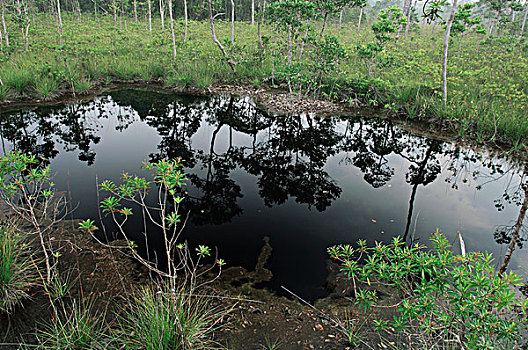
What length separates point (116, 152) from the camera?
6.20 m

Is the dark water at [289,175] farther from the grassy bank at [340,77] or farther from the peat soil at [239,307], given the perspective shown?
the grassy bank at [340,77]

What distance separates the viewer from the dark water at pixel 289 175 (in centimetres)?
396

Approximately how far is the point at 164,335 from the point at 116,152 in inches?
193

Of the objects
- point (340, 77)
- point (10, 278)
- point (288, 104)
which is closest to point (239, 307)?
point (10, 278)

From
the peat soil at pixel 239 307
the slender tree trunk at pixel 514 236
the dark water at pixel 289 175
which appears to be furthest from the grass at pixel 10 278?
the slender tree trunk at pixel 514 236

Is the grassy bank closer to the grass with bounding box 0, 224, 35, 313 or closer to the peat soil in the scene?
the peat soil

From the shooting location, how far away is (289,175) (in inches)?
217

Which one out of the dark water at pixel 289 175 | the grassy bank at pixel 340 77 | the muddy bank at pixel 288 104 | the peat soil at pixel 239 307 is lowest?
the peat soil at pixel 239 307

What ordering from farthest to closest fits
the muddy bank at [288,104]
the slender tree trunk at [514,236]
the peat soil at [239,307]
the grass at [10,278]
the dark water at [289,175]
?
the muddy bank at [288,104], the dark water at [289,175], the grass at [10,278], the peat soil at [239,307], the slender tree trunk at [514,236]

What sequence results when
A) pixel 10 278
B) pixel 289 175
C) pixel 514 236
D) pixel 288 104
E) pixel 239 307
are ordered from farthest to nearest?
pixel 288 104 → pixel 289 175 → pixel 239 307 → pixel 10 278 → pixel 514 236

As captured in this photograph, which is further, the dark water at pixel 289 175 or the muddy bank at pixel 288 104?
the muddy bank at pixel 288 104

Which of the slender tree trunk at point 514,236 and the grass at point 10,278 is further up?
the slender tree trunk at point 514,236

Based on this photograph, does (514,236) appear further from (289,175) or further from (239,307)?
(289,175)

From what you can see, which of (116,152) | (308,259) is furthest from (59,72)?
(308,259)
